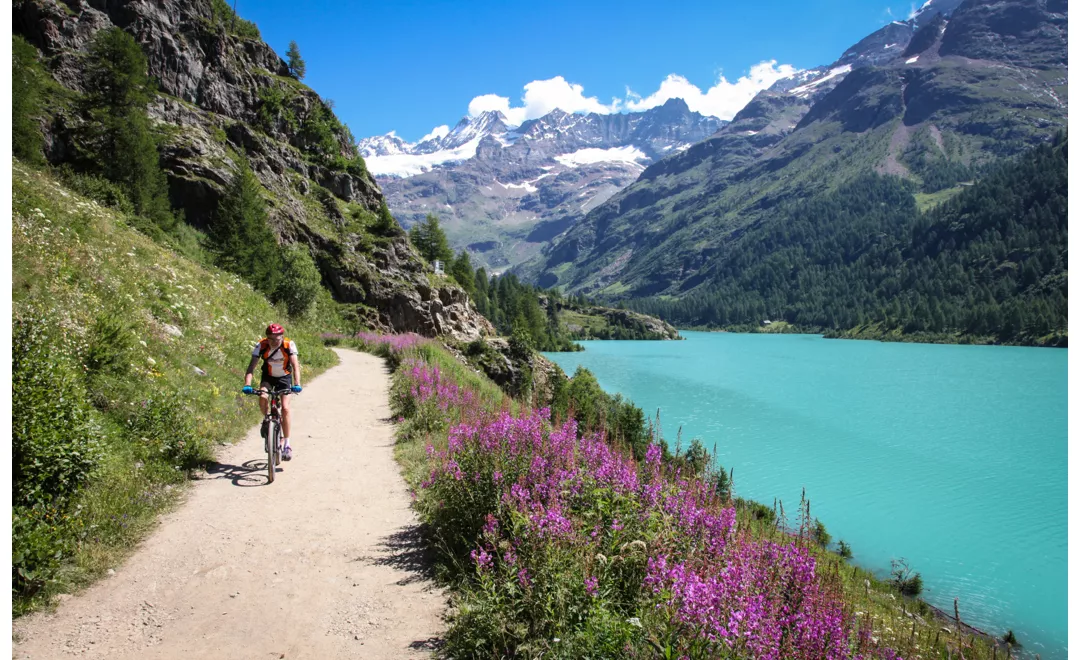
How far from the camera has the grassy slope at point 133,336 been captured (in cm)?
678

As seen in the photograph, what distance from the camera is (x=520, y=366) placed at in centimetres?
3509

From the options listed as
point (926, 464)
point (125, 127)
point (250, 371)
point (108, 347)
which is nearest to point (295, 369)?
point (250, 371)

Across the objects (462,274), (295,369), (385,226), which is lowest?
(295,369)

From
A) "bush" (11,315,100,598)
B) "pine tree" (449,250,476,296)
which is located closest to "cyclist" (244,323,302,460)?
"bush" (11,315,100,598)

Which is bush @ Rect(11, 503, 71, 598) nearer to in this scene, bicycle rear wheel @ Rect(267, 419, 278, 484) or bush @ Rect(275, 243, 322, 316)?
bicycle rear wheel @ Rect(267, 419, 278, 484)

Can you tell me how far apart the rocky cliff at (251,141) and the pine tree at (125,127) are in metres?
2.00

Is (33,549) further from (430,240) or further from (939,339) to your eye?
(939,339)

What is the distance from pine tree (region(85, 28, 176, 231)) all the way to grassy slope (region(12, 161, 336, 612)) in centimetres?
1300

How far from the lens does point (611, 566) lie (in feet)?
16.0

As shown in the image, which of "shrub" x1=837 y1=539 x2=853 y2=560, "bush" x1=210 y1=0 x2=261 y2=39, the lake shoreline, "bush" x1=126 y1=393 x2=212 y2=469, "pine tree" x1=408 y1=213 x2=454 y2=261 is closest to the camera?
"bush" x1=126 y1=393 x2=212 y2=469

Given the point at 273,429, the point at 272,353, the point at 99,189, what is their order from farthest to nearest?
the point at 99,189 < the point at 272,353 < the point at 273,429

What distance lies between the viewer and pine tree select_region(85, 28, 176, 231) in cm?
3469

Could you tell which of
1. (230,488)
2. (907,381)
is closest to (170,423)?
(230,488)

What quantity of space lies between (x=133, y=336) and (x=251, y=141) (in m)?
51.4
